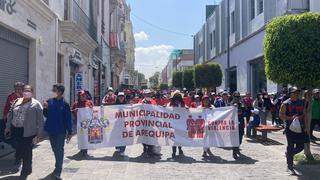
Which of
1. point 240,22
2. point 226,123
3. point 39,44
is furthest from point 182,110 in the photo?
point 240,22

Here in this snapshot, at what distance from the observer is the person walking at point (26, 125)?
355 inches

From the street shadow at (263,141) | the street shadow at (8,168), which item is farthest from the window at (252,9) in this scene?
the street shadow at (8,168)

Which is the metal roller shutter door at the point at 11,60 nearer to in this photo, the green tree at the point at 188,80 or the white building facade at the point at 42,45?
the white building facade at the point at 42,45

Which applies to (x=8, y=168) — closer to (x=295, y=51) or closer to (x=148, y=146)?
(x=148, y=146)

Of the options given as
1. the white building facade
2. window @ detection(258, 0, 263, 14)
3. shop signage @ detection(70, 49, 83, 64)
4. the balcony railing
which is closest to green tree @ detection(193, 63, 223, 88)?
window @ detection(258, 0, 263, 14)

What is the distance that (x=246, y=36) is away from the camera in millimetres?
32406

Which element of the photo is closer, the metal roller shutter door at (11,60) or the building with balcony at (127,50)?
the metal roller shutter door at (11,60)

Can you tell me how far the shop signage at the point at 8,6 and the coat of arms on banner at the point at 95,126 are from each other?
3653 millimetres

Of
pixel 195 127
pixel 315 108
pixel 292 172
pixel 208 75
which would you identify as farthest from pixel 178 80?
pixel 292 172

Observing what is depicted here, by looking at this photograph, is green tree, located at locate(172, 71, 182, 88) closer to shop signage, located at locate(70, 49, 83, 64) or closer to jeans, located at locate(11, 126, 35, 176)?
shop signage, located at locate(70, 49, 83, 64)

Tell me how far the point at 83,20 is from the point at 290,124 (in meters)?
17.5

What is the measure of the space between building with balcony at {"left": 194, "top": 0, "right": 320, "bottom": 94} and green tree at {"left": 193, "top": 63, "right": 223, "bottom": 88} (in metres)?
0.95

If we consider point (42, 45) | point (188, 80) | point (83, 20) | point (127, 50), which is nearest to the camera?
point (42, 45)

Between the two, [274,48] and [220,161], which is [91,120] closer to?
[220,161]
